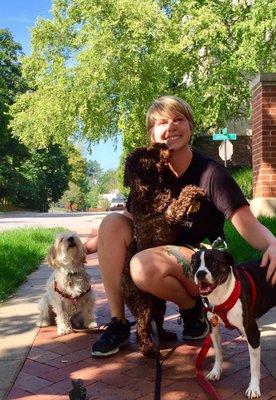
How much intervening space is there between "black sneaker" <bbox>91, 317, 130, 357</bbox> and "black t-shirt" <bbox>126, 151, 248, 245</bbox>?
29.4 inches

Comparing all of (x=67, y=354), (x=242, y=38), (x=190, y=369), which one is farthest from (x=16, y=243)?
(x=242, y=38)

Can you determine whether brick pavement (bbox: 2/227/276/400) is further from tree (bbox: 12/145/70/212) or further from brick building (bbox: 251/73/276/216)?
tree (bbox: 12/145/70/212)

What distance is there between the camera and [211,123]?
2700 centimetres

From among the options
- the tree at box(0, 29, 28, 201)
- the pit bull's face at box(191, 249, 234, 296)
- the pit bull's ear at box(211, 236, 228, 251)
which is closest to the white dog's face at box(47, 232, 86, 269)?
the pit bull's ear at box(211, 236, 228, 251)

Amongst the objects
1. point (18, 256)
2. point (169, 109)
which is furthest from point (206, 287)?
point (18, 256)

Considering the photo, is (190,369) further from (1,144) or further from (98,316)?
(1,144)

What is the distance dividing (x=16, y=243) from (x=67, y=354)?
21.1 feet

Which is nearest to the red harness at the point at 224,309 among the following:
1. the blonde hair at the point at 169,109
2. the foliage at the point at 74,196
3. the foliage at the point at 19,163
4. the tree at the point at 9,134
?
the blonde hair at the point at 169,109

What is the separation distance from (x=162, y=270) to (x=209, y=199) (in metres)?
0.55

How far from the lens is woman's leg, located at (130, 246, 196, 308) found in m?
3.49

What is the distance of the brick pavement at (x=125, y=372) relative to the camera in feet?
10.2

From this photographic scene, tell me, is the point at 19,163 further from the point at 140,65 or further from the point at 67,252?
the point at 67,252

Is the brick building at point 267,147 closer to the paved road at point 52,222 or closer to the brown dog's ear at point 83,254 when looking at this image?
the brown dog's ear at point 83,254

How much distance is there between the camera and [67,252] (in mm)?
4594
